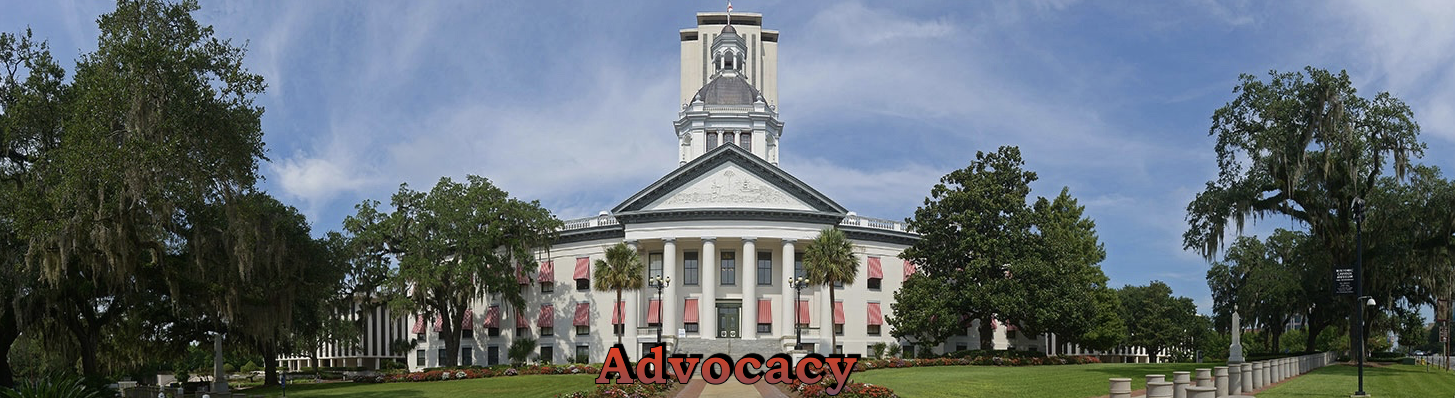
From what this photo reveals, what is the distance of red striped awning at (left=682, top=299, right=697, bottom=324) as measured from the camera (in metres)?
62.3

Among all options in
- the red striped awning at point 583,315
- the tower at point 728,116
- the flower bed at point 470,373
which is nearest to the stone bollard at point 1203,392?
the flower bed at point 470,373

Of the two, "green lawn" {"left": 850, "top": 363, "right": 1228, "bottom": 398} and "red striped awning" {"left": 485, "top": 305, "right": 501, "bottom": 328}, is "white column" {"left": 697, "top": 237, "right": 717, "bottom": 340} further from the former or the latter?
"green lawn" {"left": 850, "top": 363, "right": 1228, "bottom": 398}

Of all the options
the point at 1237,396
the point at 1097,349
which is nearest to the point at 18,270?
the point at 1237,396

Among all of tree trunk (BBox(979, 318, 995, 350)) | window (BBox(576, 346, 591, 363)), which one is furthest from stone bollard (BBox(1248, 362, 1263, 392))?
window (BBox(576, 346, 591, 363))

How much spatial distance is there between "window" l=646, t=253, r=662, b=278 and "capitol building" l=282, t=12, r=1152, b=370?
82 millimetres

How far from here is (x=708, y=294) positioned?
59562mm

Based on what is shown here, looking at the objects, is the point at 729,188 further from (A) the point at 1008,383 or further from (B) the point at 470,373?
(A) the point at 1008,383

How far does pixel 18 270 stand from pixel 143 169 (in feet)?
16.8

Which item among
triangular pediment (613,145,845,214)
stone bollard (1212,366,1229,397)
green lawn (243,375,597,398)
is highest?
triangular pediment (613,145,845,214)

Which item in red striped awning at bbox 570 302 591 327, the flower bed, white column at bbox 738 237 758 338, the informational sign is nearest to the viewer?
the informational sign

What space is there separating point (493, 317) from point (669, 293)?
12.5m

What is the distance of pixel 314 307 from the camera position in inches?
1594

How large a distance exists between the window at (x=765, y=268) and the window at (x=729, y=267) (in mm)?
1358

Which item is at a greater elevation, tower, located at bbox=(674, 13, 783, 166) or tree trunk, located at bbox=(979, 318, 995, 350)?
tower, located at bbox=(674, 13, 783, 166)
